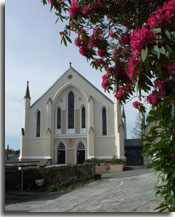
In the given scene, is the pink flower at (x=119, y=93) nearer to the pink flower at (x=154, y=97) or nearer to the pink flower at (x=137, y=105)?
the pink flower at (x=137, y=105)

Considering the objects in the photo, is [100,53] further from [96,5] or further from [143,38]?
[143,38]

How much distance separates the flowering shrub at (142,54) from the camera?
1473 mm

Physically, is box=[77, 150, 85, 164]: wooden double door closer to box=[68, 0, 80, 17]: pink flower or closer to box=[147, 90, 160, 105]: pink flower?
box=[68, 0, 80, 17]: pink flower

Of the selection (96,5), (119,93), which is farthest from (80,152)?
(96,5)

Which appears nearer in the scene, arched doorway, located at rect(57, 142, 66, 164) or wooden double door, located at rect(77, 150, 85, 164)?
wooden double door, located at rect(77, 150, 85, 164)

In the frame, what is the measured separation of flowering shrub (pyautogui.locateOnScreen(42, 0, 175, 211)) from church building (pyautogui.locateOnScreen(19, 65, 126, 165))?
18569mm

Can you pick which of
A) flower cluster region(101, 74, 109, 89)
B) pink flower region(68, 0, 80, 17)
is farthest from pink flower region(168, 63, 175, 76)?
pink flower region(68, 0, 80, 17)

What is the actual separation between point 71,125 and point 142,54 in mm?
21380

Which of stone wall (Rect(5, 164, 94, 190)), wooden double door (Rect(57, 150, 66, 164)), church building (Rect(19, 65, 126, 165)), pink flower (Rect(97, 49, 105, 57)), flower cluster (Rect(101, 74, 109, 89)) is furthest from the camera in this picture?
wooden double door (Rect(57, 150, 66, 164))

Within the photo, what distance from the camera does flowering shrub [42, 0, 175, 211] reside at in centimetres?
147

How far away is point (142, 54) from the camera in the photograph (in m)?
1.42

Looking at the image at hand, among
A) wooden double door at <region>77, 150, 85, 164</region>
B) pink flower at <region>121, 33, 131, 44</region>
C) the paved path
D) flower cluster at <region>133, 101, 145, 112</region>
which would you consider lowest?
wooden double door at <region>77, 150, 85, 164</region>

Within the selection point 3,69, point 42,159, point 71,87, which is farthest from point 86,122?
point 3,69

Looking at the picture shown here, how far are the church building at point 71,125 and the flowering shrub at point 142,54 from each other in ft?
60.9
